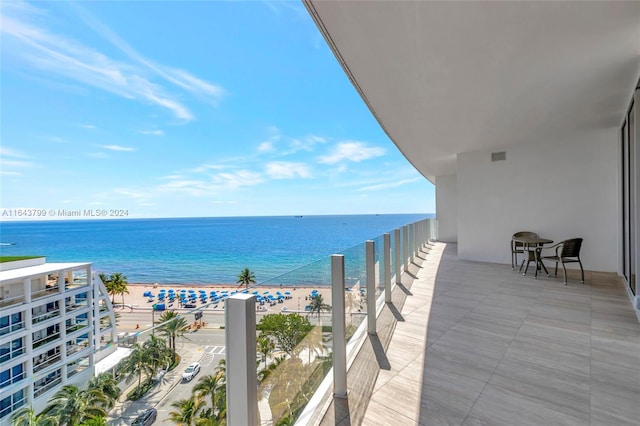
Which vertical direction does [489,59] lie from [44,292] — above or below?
above

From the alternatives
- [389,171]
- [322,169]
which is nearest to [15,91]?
[322,169]

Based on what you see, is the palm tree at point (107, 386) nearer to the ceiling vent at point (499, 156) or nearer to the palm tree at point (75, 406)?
the palm tree at point (75, 406)

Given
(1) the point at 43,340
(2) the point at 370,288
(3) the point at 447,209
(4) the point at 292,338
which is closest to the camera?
(4) the point at 292,338

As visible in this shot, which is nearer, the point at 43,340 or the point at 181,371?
the point at 181,371

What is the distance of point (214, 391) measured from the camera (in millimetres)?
1092

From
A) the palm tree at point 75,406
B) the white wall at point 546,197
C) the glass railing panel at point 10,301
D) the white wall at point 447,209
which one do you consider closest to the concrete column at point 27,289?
the glass railing panel at point 10,301

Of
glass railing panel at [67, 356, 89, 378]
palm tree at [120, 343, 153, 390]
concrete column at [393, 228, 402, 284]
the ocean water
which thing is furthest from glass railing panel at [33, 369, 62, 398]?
A: the ocean water

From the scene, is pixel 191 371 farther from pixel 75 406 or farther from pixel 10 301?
pixel 10 301

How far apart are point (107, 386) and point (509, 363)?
3072 mm

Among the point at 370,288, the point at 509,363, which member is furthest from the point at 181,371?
the point at 509,363

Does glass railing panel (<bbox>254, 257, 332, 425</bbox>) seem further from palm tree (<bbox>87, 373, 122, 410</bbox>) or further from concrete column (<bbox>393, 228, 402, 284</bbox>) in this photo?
concrete column (<bbox>393, 228, 402, 284</bbox>)

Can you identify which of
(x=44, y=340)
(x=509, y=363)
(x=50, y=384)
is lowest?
(x=44, y=340)

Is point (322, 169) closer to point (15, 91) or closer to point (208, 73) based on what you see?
point (208, 73)

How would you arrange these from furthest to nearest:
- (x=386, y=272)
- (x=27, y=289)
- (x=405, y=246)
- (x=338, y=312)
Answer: (x=27, y=289)
(x=405, y=246)
(x=386, y=272)
(x=338, y=312)
